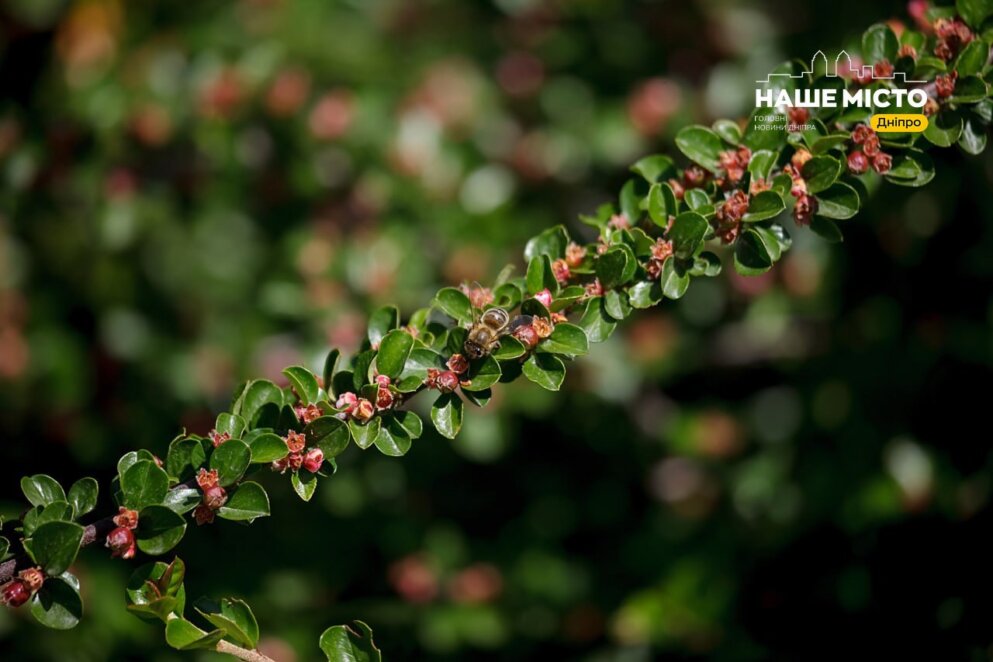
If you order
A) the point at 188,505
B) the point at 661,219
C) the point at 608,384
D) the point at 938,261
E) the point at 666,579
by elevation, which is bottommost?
the point at 666,579

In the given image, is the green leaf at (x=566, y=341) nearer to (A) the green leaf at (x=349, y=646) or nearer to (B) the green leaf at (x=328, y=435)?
(B) the green leaf at (x=328, y=435)

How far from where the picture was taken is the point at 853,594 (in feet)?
5.87

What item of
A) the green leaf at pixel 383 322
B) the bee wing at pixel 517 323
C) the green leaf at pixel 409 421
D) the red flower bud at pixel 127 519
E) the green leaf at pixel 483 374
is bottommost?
the green leaf at pixel 409 421

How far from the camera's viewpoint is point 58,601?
0.97 m

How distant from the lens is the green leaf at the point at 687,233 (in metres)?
1.07

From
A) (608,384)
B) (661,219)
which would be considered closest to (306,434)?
(661,219)

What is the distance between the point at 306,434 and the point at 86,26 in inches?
91.5

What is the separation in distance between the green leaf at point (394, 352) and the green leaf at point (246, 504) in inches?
7.8

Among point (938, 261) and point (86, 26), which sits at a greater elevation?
point (86, 26)

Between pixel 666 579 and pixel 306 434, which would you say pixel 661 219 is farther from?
pixel 666 579

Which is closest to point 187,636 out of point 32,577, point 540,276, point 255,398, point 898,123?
point 32,577

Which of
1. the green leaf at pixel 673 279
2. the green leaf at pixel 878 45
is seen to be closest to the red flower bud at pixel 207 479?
the green leaf at pixel 673 279

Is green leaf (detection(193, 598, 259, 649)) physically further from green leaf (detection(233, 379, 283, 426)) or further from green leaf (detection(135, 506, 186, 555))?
green leaf (detection(233, 379, 283, 426))

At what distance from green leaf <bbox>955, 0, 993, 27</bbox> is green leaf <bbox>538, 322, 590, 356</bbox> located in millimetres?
717
